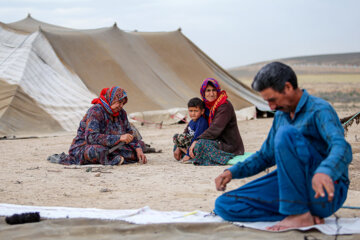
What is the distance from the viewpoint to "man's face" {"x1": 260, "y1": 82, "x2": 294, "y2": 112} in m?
2.55

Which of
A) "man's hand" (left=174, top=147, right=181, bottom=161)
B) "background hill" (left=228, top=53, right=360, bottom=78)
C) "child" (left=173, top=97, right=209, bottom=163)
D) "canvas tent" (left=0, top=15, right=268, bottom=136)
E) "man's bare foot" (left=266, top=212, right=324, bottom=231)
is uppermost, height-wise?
"background hill" (left=228, top=53, right=360, bottom=78)

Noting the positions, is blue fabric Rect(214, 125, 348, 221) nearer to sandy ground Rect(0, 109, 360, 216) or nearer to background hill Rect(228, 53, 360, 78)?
sandy ground Rect(0, 109, 360, 216)

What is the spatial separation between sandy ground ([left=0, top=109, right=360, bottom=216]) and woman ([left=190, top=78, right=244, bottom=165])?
190mm

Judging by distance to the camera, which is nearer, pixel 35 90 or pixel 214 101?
pixel 214 101

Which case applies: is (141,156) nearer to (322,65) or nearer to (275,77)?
(275,77)

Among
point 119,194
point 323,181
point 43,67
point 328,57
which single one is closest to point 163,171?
point 119,194

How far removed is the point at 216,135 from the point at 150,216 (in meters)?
2.62

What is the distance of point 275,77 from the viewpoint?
251 cm

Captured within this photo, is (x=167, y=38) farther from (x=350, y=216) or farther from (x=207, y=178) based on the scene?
(x=350, y=216)

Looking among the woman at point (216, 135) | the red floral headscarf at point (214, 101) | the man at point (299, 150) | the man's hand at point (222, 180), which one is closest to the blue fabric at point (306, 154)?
the man at point (299, 150)

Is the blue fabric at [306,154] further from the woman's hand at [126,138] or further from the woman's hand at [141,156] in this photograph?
the woman's hand at [141,156]

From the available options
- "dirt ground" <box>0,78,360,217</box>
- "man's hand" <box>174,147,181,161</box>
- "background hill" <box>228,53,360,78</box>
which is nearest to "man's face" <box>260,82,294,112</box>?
"dirt ground" <box>0,78,360,217</box>

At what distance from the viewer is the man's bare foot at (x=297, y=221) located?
8.50ft

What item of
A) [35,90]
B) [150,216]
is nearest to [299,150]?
[150,216]
